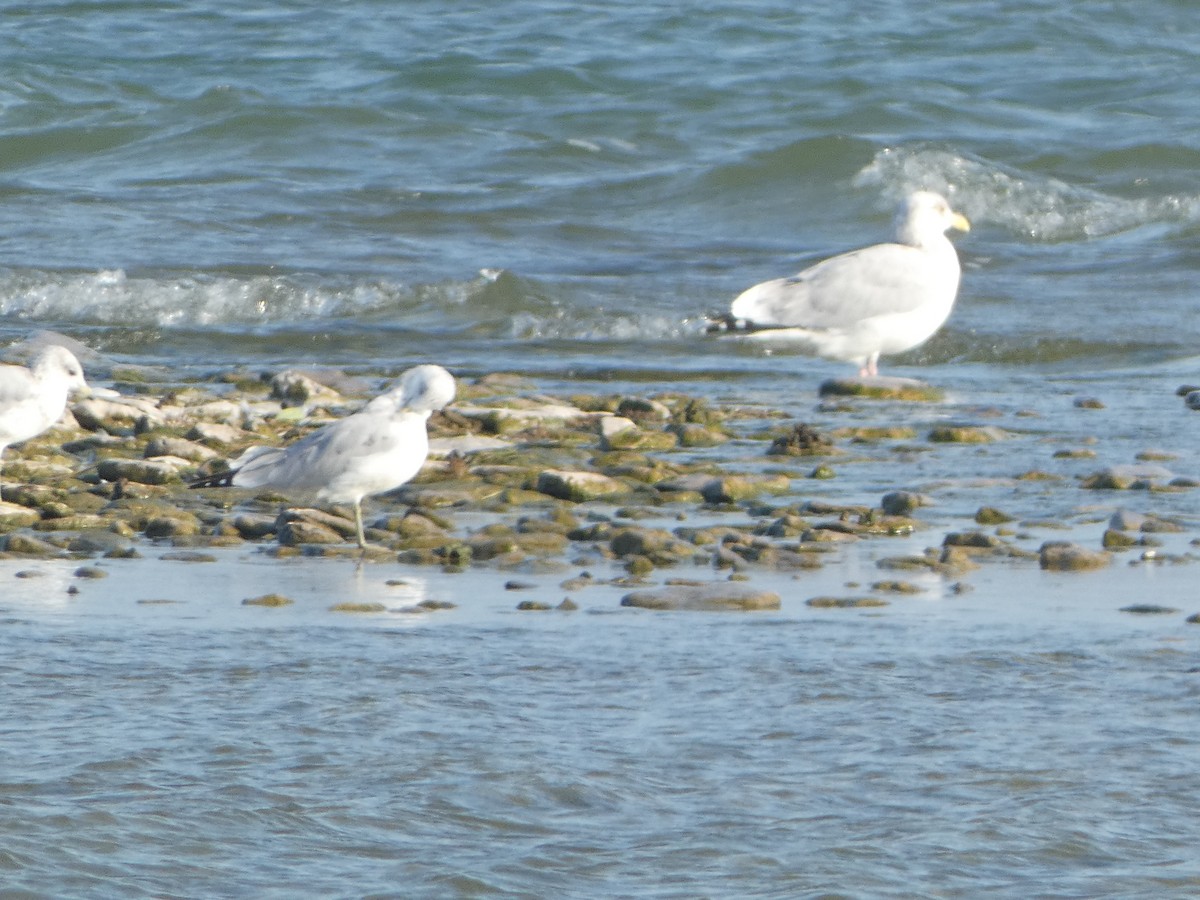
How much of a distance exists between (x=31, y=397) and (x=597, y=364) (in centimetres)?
399

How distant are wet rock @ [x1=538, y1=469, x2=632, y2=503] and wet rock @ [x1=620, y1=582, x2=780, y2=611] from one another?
4.72 feet

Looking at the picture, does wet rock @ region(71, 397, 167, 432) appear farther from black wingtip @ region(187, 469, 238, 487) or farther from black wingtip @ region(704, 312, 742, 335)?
black wingtip @ region(704, 312, 742, 335)

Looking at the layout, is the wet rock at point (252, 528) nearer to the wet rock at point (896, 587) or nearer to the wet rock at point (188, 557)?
the wet rock at point (188, 557)

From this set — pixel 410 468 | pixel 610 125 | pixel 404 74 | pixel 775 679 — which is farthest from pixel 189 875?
pixel 404 74

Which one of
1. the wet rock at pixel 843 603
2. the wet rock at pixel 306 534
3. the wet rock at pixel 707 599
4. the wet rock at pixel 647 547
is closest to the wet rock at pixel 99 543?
the wet rock at pixel 306 534

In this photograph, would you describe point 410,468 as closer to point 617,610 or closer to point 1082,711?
point 617,610

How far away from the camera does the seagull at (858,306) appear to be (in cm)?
902

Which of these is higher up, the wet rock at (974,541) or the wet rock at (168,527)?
the wet rock at (974,541)

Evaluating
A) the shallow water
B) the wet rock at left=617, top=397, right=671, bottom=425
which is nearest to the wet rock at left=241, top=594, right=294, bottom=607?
the shallow water

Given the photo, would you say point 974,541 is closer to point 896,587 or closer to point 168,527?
point 896,587

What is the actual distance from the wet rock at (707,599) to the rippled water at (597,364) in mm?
115

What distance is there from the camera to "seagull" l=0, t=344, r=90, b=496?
5930mm

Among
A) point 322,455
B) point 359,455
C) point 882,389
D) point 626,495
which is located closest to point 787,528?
point 626,495

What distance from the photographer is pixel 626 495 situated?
19.2 feet
